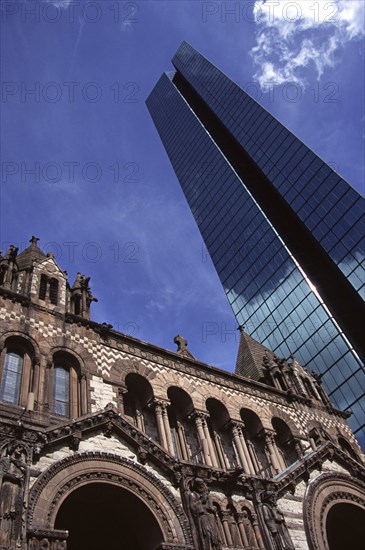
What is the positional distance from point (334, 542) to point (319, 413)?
786 centimetres

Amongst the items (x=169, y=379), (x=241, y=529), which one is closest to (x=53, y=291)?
(x=169, y=379)

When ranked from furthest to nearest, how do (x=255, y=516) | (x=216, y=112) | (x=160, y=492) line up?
(x=216, y=112) → (x=255, y=516) → (x=160, y=492)

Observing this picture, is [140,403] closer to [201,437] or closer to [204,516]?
[201,437]

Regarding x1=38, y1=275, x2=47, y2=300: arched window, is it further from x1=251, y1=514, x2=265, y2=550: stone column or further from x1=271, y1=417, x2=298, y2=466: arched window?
x1=271, y1=417, x2=298, y2=466: arched window

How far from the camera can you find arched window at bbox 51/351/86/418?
16.4 m

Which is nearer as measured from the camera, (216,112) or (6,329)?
(6,329)

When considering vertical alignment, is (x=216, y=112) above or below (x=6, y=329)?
above

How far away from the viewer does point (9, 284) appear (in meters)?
19.9

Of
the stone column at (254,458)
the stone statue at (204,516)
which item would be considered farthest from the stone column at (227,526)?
the stone column at (254,458)

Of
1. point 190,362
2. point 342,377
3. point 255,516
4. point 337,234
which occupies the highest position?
point 337,234

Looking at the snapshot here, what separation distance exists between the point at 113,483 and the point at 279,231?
61.2 m

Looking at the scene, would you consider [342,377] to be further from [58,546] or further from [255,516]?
[58,546]

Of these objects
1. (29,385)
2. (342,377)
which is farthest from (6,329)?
(342,377)

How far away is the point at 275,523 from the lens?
15883 millimetres
